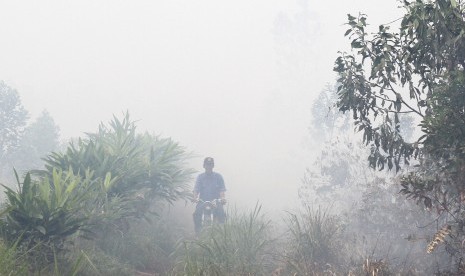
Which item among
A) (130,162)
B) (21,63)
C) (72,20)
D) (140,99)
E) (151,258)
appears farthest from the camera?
(72,20)

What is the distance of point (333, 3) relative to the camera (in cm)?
18075

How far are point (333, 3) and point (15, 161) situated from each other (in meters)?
177

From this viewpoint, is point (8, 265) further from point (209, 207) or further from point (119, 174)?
point (209, 207)

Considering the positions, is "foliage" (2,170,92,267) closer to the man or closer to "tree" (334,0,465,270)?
"tree" (334,0,465,270)

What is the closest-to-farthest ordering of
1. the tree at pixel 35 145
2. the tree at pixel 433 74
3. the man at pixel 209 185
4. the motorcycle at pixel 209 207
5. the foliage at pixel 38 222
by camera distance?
the tree at pixel 433 74 → the foliage at pixel 38 222 → the motorcycle at pixel 209 207 → the man at pixel 209 185 → the tree at pixel 35 145

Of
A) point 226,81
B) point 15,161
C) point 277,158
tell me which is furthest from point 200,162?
point 226,81

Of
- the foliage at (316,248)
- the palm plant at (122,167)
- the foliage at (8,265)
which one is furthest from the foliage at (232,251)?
the foliage at (8,265)

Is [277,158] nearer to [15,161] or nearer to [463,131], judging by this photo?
[15,161]

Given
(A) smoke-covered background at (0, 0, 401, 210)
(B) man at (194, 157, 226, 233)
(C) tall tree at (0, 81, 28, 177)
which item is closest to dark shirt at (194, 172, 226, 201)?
(B) man at (194, 157, 226, 233)

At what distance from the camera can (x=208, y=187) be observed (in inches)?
495

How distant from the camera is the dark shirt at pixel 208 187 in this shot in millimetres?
12534

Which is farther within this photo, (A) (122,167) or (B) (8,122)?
(B) (8,122)

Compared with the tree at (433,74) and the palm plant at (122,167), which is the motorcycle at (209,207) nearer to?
the palm plant at (122,167)

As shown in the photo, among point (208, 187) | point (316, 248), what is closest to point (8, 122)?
point (208, 187)
